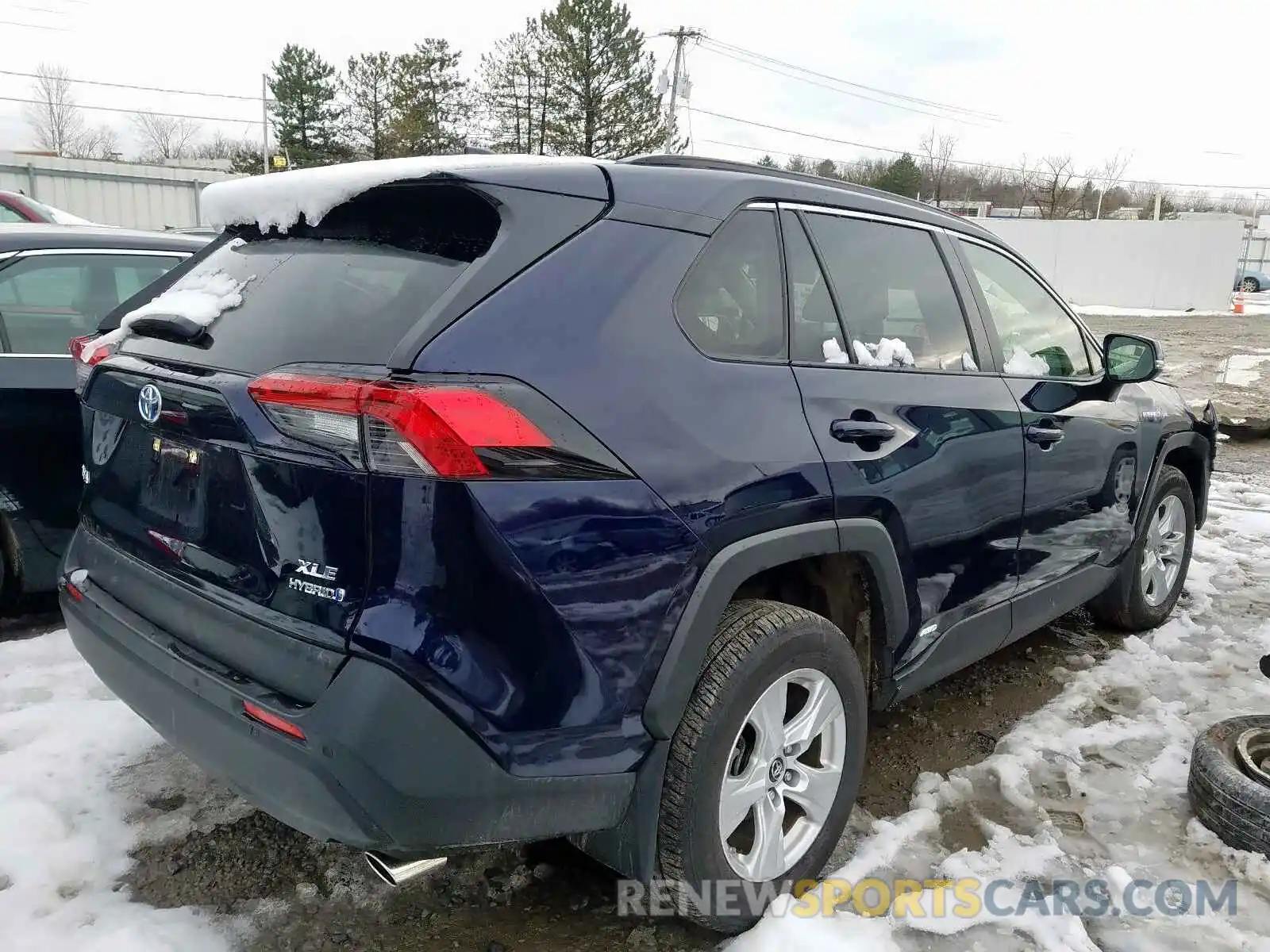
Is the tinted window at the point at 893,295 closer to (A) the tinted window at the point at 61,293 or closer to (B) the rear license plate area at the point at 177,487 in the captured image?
(B) the rear license plate area at the point at 177,487

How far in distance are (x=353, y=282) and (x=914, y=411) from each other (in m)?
1.57

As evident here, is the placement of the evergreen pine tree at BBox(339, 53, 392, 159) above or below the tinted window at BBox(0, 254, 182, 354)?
above

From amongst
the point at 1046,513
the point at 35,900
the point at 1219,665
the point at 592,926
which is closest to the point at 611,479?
the point at 592,926

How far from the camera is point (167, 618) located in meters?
2.17

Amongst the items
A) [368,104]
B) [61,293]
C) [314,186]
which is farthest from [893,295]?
[368,104]

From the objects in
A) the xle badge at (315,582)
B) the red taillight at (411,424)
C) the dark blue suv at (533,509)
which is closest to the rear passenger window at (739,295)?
the dark blue suv at (533,509)

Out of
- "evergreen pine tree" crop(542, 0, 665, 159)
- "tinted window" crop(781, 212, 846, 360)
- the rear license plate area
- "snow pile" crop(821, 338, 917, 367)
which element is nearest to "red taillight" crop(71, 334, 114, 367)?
the rear license plate area

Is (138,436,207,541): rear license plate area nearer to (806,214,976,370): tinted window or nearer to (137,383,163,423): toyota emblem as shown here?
(137,383,163,423): toyota emblem

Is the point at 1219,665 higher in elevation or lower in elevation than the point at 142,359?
lower

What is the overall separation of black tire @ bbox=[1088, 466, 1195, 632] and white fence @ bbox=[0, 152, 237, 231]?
27.4m

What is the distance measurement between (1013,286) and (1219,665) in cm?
206

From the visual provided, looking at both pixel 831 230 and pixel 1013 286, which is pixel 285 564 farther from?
pixel 1013 286

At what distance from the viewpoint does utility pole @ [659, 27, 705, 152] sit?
3984 centimetres

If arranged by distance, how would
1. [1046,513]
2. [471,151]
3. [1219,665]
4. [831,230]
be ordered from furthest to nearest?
[1219,665] → [1046,513] → [831,230] → [471,151]
